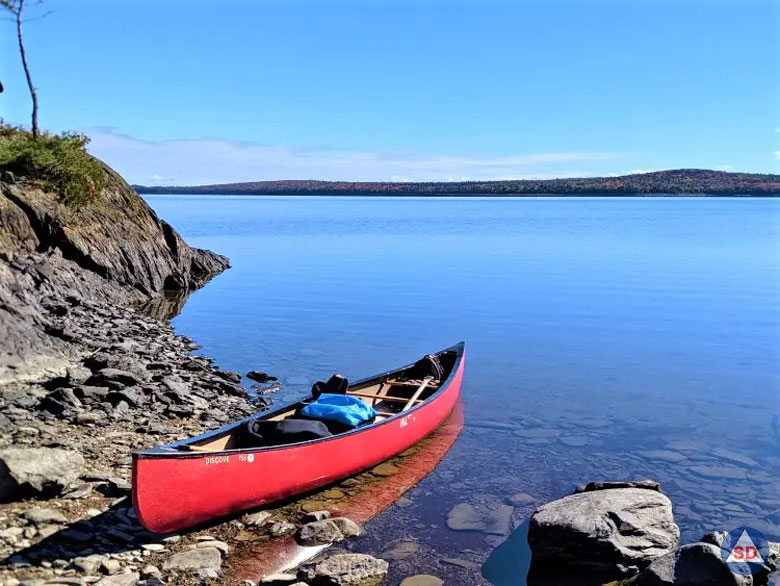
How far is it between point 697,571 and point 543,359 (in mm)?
12452

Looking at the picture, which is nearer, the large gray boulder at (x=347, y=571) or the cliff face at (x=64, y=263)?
the large gray boulder at (x=347, y=571)

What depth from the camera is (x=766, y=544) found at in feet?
28.4

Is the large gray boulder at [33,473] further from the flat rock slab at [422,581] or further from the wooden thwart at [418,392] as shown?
the wooden thwart at [418,392]

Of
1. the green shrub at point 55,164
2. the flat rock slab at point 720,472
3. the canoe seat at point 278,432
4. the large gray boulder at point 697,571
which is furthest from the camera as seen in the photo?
the green shrub at point 55,164

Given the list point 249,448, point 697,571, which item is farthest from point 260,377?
point 697,571

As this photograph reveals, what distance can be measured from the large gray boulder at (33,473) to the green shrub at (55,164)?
62.2 ft

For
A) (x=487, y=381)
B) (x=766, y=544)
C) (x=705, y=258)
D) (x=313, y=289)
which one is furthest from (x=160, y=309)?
(x=705, y=258)

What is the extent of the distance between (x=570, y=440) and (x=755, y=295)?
71.5ft

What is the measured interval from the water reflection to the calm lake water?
0.94ft

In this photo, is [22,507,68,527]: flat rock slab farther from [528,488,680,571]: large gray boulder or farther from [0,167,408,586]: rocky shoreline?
[528,488,680,571]: large gray boulder

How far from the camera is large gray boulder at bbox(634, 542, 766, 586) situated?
7.37m

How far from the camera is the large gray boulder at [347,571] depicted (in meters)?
7.78

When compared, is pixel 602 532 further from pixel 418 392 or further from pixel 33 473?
pixel 33 473

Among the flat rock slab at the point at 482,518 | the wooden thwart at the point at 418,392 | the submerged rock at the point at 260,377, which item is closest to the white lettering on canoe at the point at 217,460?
the flat rock slab at the point at 482,518
